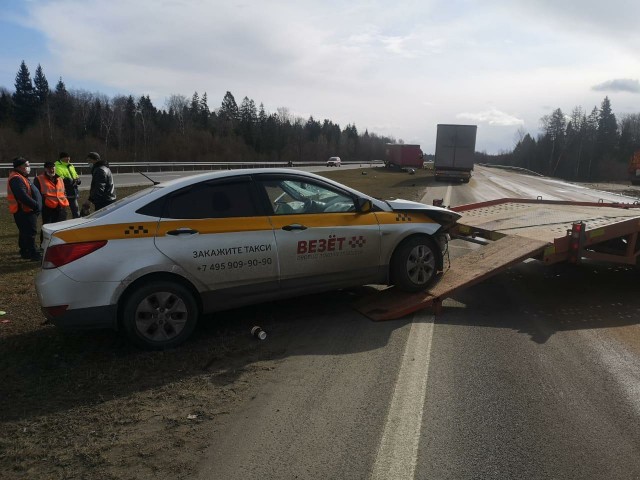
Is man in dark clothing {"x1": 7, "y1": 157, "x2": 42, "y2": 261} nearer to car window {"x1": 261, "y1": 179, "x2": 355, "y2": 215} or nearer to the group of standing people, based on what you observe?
the group of standing people

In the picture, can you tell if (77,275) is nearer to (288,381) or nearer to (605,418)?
(288,381)

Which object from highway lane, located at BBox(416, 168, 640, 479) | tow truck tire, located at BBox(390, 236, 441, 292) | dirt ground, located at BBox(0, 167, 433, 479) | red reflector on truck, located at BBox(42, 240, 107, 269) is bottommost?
dirt ground, located at BBox(0, 167, 433, 479)

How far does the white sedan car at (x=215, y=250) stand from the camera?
4.21m

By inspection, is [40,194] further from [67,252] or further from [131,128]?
[131,128]

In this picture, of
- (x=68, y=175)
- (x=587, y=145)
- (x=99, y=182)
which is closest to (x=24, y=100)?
(x=68, y=175)

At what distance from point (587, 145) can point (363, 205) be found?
4305 inches

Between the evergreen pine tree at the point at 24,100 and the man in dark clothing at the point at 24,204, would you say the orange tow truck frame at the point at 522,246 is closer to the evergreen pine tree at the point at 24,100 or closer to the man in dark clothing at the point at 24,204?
the man in dark clothing at the point at 24,204

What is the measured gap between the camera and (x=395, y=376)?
397cm

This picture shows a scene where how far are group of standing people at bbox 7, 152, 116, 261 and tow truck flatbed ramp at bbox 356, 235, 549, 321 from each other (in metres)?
5.83

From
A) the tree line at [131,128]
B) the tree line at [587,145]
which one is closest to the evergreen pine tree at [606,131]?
the tree line at [587,145]


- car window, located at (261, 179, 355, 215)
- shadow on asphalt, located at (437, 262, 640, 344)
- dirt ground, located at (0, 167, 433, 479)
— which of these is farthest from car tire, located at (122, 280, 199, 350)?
shadow on asphalt, located at (437, 262, 640, 344)

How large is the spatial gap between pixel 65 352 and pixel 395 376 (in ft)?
10.0

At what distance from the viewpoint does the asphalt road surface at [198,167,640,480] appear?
9.39 feet

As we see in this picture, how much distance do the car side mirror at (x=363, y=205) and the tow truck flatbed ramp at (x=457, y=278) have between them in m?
1.14
